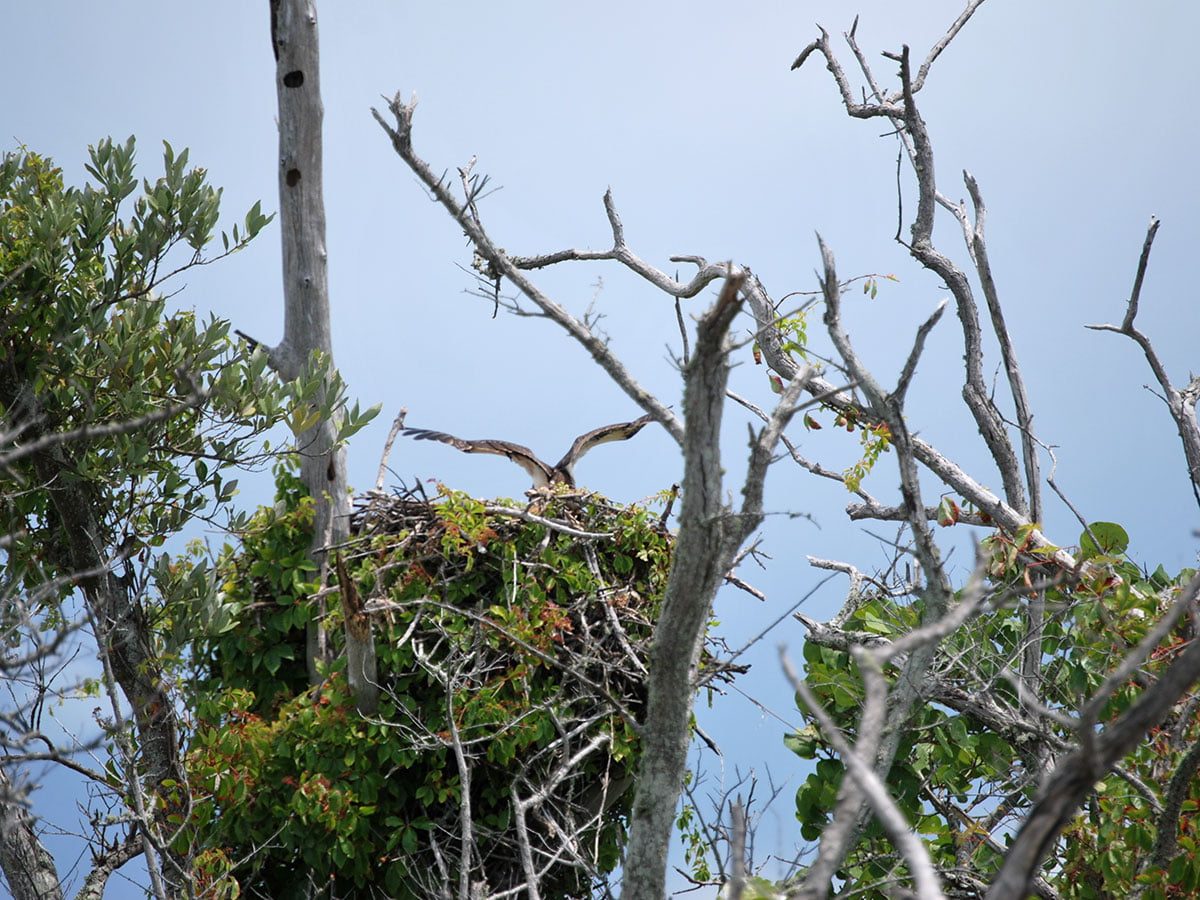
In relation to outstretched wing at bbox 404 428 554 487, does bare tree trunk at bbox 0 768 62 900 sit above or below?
below

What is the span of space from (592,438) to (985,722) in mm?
3178

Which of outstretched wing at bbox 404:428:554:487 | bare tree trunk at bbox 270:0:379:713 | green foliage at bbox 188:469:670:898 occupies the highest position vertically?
bare tree trunk at bbox 270:0:379:713

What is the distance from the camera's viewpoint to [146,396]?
638 cm

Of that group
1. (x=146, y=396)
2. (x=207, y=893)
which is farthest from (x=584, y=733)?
(x=146, y=396)

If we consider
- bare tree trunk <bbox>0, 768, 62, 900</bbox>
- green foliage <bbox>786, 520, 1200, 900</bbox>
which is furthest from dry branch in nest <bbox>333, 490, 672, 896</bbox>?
bare tree trunk <bbox>0, 768, 62, 900</bbox>

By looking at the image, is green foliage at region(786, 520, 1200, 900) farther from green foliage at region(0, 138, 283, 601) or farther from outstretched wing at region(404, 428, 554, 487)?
green foliage at region(0, 138, 283, 601)

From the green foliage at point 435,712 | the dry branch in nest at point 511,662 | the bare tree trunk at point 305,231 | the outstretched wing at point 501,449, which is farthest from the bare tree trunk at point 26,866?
the outstretched wing at point 501,449

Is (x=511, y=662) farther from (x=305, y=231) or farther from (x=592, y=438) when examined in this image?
(x=305, y=231)

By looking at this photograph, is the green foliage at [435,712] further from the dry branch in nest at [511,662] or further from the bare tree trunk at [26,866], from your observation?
the bare tree trunk at [26,866]

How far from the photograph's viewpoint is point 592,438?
7.82m

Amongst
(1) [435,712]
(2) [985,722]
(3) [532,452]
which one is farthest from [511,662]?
(2) [985,722]

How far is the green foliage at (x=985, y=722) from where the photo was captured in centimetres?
A: 631

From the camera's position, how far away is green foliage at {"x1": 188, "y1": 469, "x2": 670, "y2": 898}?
6.54m

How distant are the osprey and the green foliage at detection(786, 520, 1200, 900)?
1.95 m
